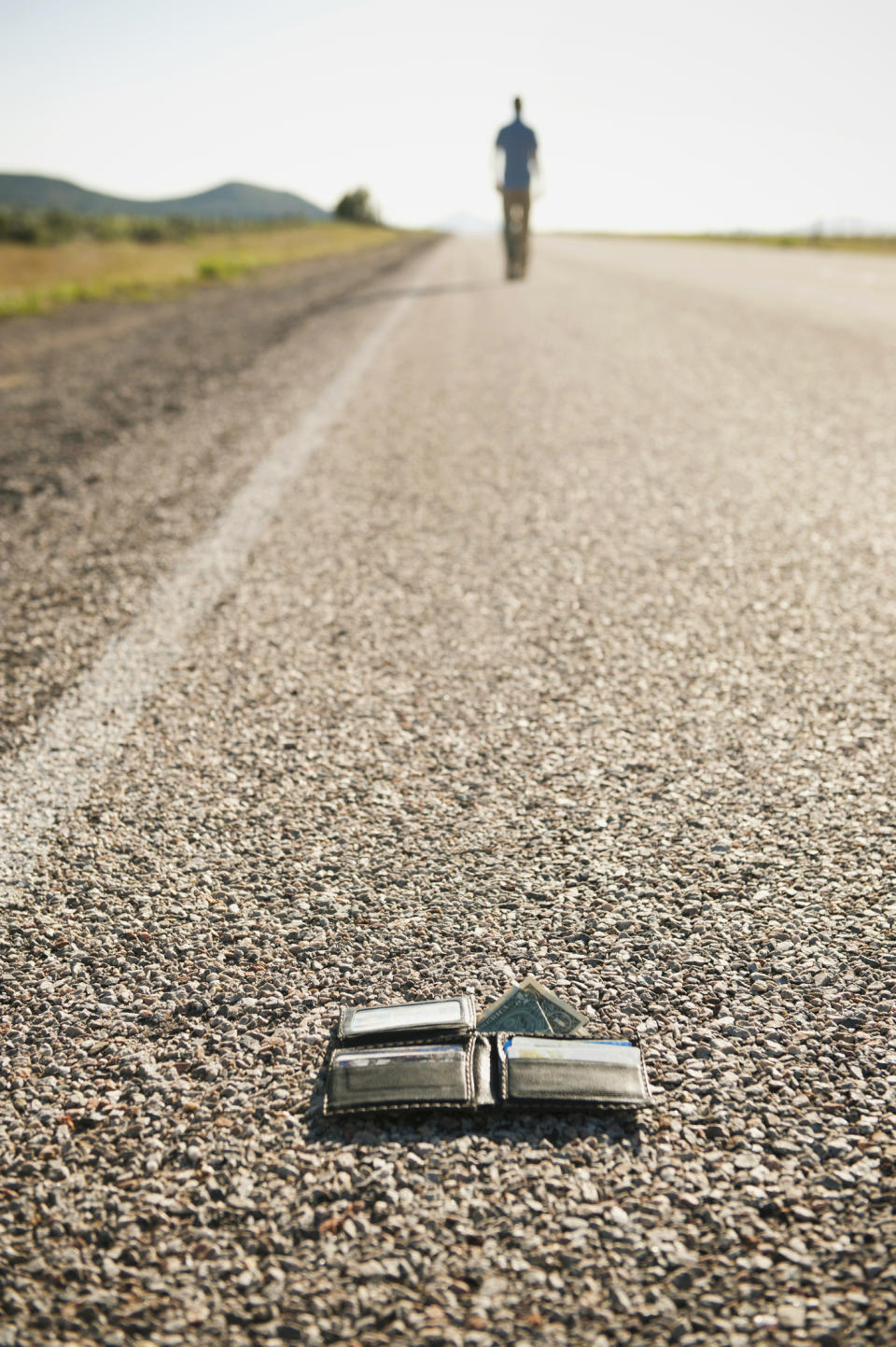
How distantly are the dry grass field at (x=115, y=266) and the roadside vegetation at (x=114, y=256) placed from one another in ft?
0.06

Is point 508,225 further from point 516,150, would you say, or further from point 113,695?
point 113,695

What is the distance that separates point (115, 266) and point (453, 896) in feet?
77.9

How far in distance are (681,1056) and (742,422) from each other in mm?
4551

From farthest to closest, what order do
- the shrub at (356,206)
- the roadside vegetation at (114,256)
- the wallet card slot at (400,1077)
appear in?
the shrub at (356,206), the roadside vegetation at (114,256), the wallet card slot at (400,1077)

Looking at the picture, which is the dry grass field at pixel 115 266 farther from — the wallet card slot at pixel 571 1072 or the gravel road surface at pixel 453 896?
the wallet card slot at pixel 571 1072

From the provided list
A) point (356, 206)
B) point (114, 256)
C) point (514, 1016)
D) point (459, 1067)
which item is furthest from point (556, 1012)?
point (356, 206)

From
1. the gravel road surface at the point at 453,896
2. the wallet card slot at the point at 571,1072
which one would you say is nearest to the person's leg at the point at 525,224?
the gravel road surface at the point at 453,896

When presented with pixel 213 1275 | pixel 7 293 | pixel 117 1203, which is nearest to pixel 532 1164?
pixel 213 1275

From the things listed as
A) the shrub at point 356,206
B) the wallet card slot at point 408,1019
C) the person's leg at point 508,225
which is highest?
the shrub at point 356,206

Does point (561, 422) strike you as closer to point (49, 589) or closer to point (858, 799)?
point (49, 589)

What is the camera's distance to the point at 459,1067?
1.41 metres

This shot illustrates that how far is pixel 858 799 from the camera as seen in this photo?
2021 mm

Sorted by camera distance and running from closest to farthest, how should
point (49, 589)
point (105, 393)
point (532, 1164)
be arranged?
point (532, 1164), point (49, 589), point (105, 393)

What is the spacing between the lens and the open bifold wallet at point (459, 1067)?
1.36 meters
